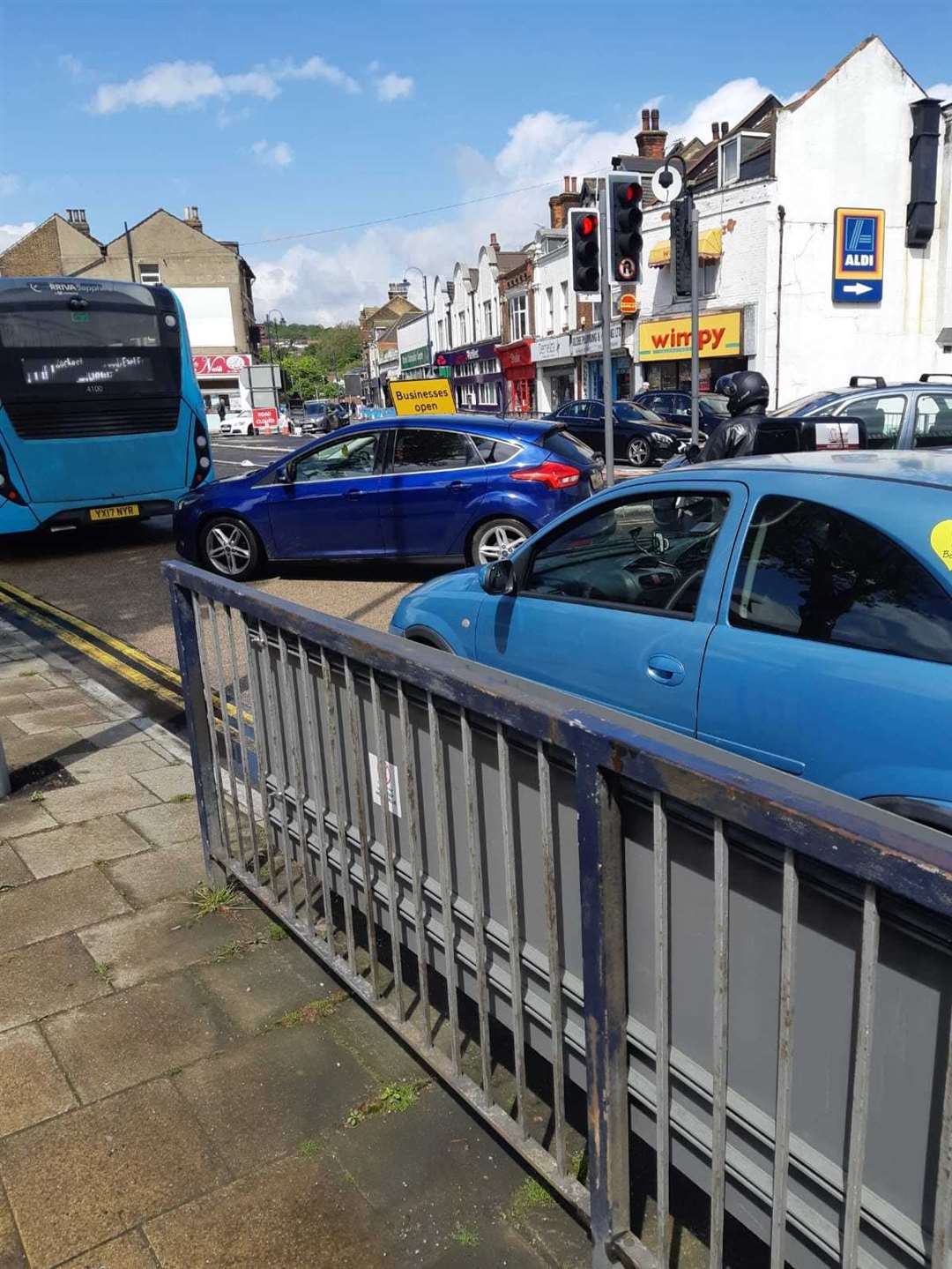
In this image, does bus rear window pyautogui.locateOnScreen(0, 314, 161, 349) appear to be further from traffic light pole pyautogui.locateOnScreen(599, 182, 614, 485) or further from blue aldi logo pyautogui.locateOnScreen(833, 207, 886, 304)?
blue aldi logo pyautogui.locateOnScreen(833, 207, 886, 304)

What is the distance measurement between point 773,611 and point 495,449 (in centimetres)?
666

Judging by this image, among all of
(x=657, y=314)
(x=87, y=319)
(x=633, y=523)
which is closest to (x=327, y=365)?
(x=657, y=314)

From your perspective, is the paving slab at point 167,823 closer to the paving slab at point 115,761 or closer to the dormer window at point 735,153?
the paving slab at point 115,761

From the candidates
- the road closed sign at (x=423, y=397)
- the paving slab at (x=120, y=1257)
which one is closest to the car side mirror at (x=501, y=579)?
the paving slab at (x=120, y=1257)

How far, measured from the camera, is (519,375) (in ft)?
158

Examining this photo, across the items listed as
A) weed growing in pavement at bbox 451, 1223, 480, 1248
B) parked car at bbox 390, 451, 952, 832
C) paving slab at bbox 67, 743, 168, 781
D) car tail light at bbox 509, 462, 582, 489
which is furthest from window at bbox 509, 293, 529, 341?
weed growing in pavement at bbox 451, 1223, 480, 1248

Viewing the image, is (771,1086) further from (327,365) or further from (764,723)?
(327,365)

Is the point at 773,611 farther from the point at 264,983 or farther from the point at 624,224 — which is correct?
the point at 624,224

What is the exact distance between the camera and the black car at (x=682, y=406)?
23172 millimetres

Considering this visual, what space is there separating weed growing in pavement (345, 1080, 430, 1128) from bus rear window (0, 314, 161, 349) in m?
11.4

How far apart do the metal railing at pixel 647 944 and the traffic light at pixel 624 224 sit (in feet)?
28.9

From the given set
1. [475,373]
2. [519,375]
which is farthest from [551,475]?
[475,373]

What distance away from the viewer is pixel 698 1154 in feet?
6.24

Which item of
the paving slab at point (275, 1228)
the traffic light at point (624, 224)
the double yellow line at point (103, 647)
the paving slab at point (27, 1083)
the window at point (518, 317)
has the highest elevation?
the window at point (518, 317)
